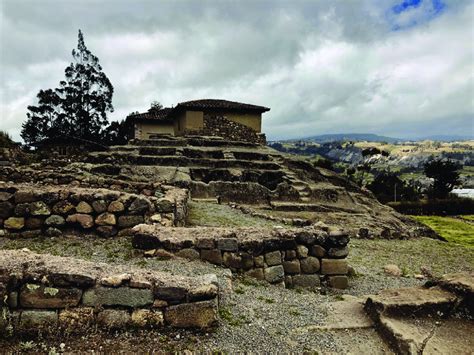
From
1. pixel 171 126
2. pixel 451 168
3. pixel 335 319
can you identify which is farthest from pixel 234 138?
pixel 451 168

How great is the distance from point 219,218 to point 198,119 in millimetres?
22284

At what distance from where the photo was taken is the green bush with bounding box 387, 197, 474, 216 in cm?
4250

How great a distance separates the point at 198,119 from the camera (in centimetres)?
3441

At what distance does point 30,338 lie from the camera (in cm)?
418

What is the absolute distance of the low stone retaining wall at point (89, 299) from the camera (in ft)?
14.0

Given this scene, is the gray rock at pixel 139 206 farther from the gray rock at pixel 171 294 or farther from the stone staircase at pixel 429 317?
the stone staircase at pixel 429 317

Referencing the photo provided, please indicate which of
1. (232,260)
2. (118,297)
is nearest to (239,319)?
(118,297)

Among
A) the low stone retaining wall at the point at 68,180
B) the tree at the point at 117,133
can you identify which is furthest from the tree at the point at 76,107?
the low stone retaining wall at the point at 68,180

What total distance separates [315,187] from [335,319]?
1646 centimetres

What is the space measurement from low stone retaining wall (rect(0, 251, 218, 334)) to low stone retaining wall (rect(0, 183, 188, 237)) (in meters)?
3.26

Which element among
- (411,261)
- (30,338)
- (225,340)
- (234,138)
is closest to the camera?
(30,338)

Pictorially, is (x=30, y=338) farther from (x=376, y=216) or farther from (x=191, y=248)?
(x=376, y=216)

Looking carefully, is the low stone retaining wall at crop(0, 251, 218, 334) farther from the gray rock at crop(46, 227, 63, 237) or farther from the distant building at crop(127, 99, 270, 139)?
the distant building at crop(127, 99, 270, 139)

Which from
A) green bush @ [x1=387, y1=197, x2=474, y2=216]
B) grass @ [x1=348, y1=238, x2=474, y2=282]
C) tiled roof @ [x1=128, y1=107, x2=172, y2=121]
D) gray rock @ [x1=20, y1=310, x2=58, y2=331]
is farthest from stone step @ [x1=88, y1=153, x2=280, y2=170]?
green bush @ [x1=387, y1=197, x2=474, y2=216]
